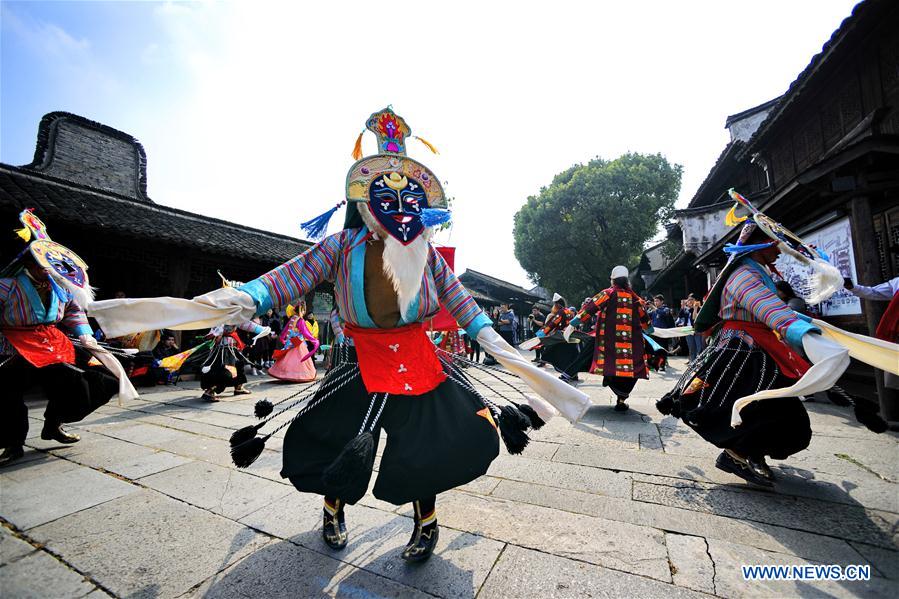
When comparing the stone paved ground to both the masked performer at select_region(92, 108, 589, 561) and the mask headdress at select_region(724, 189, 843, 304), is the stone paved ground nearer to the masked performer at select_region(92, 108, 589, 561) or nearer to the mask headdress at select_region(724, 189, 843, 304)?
the masked performer at select_region(92, 108, 589, 561)

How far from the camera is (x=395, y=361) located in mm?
1991

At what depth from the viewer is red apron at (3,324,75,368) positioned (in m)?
3.47

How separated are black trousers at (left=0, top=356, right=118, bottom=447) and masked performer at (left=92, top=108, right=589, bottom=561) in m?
3.00

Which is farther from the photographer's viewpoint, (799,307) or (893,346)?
(799,307)

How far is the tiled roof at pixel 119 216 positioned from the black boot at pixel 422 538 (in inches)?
344

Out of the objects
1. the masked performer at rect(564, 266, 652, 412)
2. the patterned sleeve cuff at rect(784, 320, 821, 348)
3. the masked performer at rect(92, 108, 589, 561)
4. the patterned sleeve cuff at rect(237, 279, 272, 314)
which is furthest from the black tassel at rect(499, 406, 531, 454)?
the masked performer at rect(564, 266, 652, 412)

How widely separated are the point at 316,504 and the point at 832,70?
9897 millimetres

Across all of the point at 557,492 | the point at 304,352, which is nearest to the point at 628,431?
the point at 557,492

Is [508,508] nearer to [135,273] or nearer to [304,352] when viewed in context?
[304,352]

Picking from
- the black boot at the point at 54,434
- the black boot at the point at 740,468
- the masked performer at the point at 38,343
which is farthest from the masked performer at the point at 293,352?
the black boot at the point at 740,468

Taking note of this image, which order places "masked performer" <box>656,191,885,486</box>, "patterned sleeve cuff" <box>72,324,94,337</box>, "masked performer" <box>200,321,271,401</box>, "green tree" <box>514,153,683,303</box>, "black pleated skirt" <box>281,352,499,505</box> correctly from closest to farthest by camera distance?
"black pleated skirt" <box>281,352,499,505</box>, "masked performer" <box>656,191,885,486</box>, "patterned sleeve cuff" <box>72,324,94,337</box>, "masked performer" <box>200,321,271,401</box>, "green tree" <box>514,153,683,303</box>

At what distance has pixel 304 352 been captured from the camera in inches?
346

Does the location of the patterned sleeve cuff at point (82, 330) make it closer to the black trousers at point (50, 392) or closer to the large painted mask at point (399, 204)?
the black trousers at point (50, 392)

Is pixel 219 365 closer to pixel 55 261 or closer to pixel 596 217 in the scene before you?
pixel 55 261
